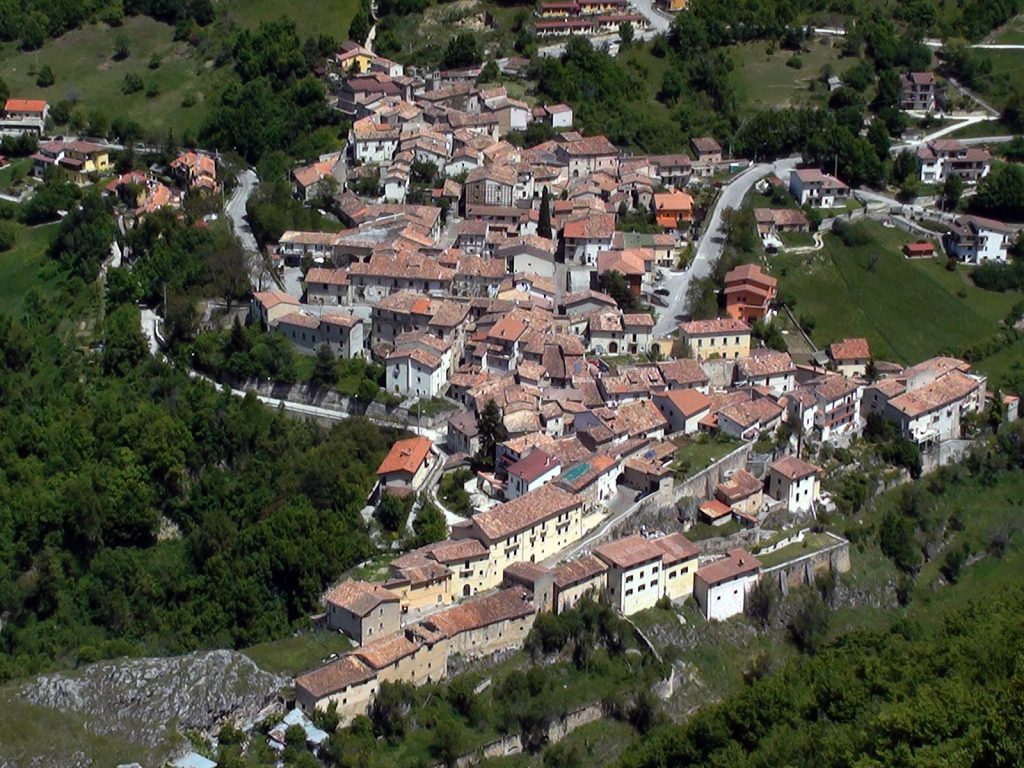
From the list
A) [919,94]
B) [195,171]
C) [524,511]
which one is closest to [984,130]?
[919,94]

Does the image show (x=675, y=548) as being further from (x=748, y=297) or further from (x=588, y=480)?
(x=748, y=297)

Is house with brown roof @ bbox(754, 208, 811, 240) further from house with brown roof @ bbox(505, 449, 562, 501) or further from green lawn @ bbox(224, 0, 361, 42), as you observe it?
green lawn @ bbox(224, 0, 361, 42)

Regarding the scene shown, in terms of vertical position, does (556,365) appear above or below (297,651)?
above

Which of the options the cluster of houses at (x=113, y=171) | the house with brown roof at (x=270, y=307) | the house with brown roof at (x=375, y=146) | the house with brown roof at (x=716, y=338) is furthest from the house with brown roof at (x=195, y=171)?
the house with brown roof at (x=716, y=338)

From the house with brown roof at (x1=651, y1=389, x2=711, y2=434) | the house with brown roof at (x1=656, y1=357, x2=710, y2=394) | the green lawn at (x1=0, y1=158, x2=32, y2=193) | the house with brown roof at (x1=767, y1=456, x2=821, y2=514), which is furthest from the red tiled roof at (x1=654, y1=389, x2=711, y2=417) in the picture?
the green lawn at (x1=0, y1=158, x2=32, y2=193)

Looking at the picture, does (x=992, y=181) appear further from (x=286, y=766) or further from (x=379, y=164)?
(x=286, y=766)
